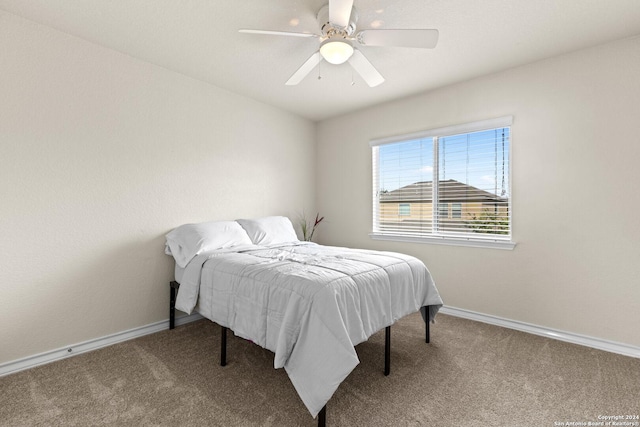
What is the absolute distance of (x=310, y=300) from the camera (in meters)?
1.67

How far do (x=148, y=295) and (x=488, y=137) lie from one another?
3689 mm

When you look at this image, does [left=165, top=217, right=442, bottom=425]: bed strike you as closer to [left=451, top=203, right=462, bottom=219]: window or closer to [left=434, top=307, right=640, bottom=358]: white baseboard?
[left=434, top=307, right=640, bottom=358]: white baseboard

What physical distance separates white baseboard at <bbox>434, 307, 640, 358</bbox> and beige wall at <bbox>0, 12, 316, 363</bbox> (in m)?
2.80

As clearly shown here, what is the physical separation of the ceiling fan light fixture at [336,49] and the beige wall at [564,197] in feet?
5.66

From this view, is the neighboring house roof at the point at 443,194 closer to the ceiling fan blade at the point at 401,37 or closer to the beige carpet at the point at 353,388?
the beige carpet at the point at 353,388

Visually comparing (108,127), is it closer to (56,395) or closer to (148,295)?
(148,295)

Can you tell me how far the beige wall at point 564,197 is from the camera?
2.41 metres

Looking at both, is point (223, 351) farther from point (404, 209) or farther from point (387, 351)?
point (404, 209)

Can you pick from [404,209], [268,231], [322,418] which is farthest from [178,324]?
[404,209]

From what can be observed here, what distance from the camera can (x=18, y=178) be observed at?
216cm

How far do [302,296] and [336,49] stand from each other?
5.35 ft

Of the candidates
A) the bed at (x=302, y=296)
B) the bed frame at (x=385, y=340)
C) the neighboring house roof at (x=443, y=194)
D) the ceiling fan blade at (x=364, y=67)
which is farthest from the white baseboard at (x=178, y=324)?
the ceiling fan blade at (x=364, y=67)

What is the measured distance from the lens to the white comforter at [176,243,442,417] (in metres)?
1.58

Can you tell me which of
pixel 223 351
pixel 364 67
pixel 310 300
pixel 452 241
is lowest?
pixel 223 351
